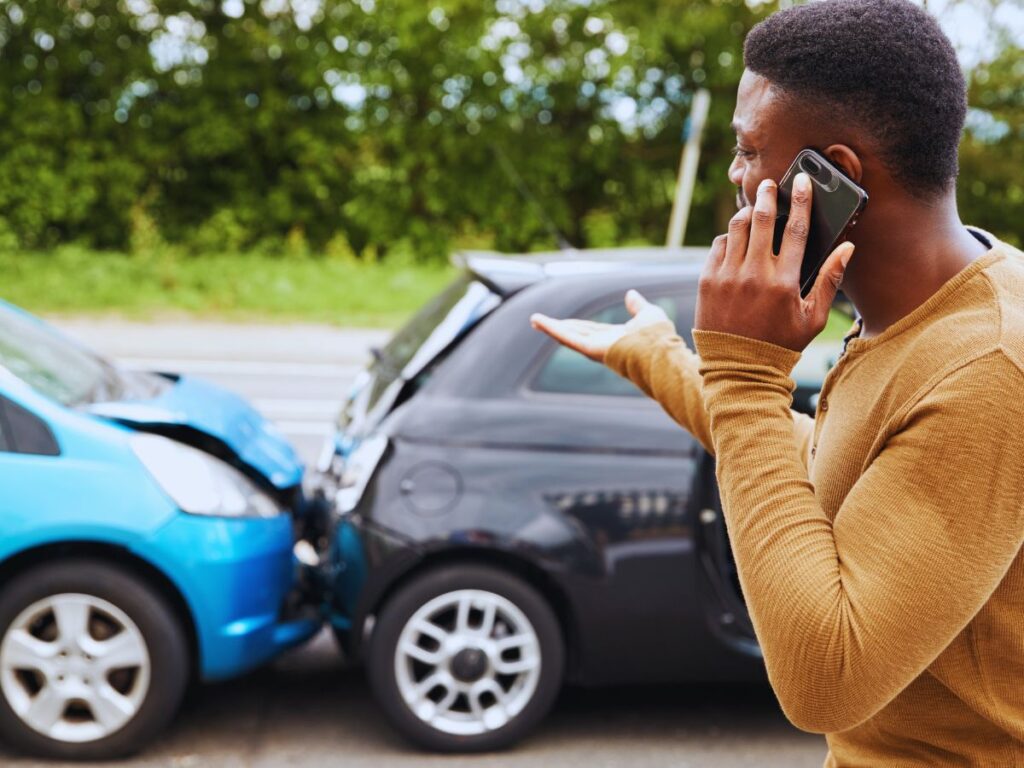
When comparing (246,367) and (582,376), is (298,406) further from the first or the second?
(582,376)

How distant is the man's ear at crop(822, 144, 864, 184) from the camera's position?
1326 millimetres

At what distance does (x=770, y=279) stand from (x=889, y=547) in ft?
0.98

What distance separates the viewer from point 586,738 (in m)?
4.15

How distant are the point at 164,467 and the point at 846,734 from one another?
2.81 m

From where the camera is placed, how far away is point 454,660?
3.90 meters

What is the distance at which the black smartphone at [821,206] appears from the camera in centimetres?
131

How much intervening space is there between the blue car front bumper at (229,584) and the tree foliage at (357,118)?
1473cm

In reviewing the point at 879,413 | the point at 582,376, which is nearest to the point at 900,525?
the point at 879,413

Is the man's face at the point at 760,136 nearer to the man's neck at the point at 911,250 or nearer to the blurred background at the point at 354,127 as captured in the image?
the man's neck at the point at 911,250

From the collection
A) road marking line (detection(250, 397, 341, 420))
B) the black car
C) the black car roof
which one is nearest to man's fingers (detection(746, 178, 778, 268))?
the black car

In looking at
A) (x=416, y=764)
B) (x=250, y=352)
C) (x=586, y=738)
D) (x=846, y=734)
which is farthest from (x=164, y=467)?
(x=250, y=352)

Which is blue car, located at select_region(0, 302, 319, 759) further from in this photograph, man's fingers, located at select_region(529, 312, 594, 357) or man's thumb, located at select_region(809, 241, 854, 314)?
man's thumb, located at select_region(809, 241, 854, 314)

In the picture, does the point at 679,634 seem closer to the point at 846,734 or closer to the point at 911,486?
the point at 846,734

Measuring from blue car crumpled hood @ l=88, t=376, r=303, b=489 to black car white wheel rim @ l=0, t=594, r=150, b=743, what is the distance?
635 millimetres
